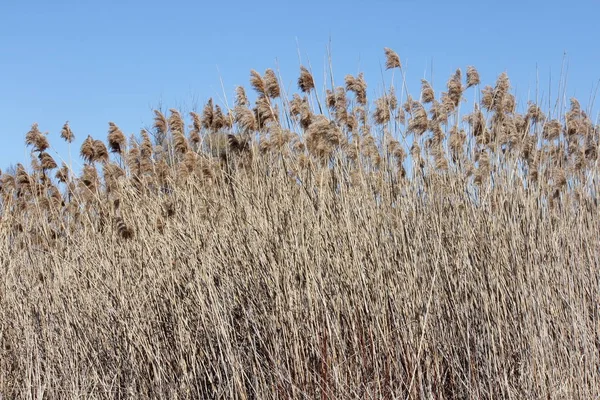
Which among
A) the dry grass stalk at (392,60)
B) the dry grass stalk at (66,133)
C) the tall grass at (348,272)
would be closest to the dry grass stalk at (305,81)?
the tall grass at (348,272)

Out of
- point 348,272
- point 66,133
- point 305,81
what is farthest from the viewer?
point 66,133

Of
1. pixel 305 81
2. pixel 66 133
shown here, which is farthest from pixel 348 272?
pixel 66 133

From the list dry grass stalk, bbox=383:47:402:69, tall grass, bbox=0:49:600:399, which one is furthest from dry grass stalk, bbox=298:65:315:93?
dry grass stalk, bbox=383:47:402:69

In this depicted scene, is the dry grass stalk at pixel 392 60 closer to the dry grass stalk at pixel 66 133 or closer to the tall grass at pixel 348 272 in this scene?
the tall grass at pixel 348 272

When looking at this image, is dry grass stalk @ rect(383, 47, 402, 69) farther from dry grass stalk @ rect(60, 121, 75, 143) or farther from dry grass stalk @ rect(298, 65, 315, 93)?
dry grass stalk @ rect(60, 121, 75, 143)

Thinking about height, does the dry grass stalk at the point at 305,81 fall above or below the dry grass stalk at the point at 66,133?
below

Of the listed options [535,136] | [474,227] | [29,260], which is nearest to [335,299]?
[474,227]

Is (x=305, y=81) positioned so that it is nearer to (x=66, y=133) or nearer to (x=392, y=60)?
(x=392, y=60)

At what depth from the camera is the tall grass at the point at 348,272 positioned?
336 cm

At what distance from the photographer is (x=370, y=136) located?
4.02 m

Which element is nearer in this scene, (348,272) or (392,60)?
(348,272)

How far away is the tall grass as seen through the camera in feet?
11.0

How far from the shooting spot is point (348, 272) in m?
3.48

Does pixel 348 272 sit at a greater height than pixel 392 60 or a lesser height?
lesser
